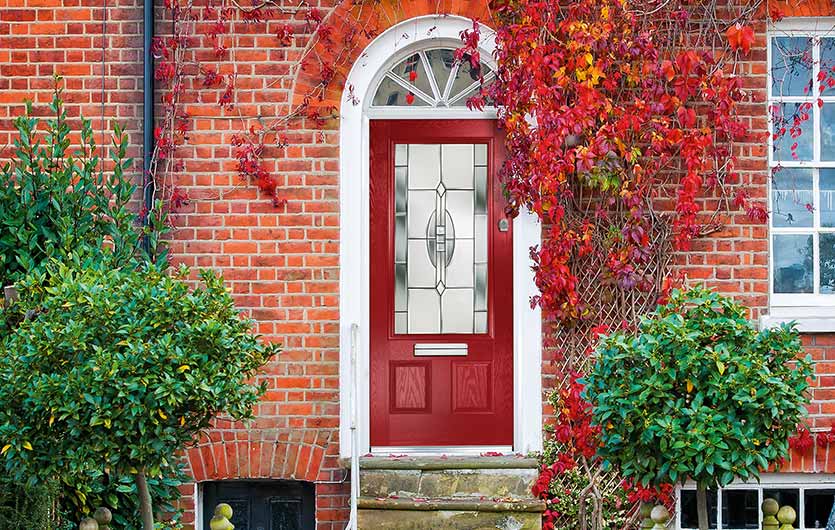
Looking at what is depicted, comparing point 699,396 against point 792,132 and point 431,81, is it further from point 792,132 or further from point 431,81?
point 431,81

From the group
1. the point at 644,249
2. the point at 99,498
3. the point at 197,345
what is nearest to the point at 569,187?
the point at 644,249

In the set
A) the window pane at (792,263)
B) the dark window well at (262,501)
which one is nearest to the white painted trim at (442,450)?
the dark window well at (262,501)

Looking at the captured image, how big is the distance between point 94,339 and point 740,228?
4109 millimetres

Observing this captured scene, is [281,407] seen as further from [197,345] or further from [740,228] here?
[740,228]

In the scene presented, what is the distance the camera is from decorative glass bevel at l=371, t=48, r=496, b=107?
24.6 feet

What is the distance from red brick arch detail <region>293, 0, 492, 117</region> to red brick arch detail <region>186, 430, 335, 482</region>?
2.16 metres

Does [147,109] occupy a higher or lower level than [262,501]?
higher

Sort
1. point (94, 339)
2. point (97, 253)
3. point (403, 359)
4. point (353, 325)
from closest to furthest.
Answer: point (94, 339), point (97, 253), point (353, 325), point (403, 359)

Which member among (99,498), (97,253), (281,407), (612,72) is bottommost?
(99,498)

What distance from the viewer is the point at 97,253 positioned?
6348 mm

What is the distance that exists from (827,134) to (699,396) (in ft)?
9.18

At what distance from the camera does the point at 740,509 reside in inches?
290

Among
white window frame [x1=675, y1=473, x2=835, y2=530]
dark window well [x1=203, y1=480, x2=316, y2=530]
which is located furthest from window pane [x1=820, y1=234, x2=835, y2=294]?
dark window well [x1=203, y1=480, x2=316, y2=530]

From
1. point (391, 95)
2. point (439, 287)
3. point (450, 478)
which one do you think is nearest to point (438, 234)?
point (439, 287)
